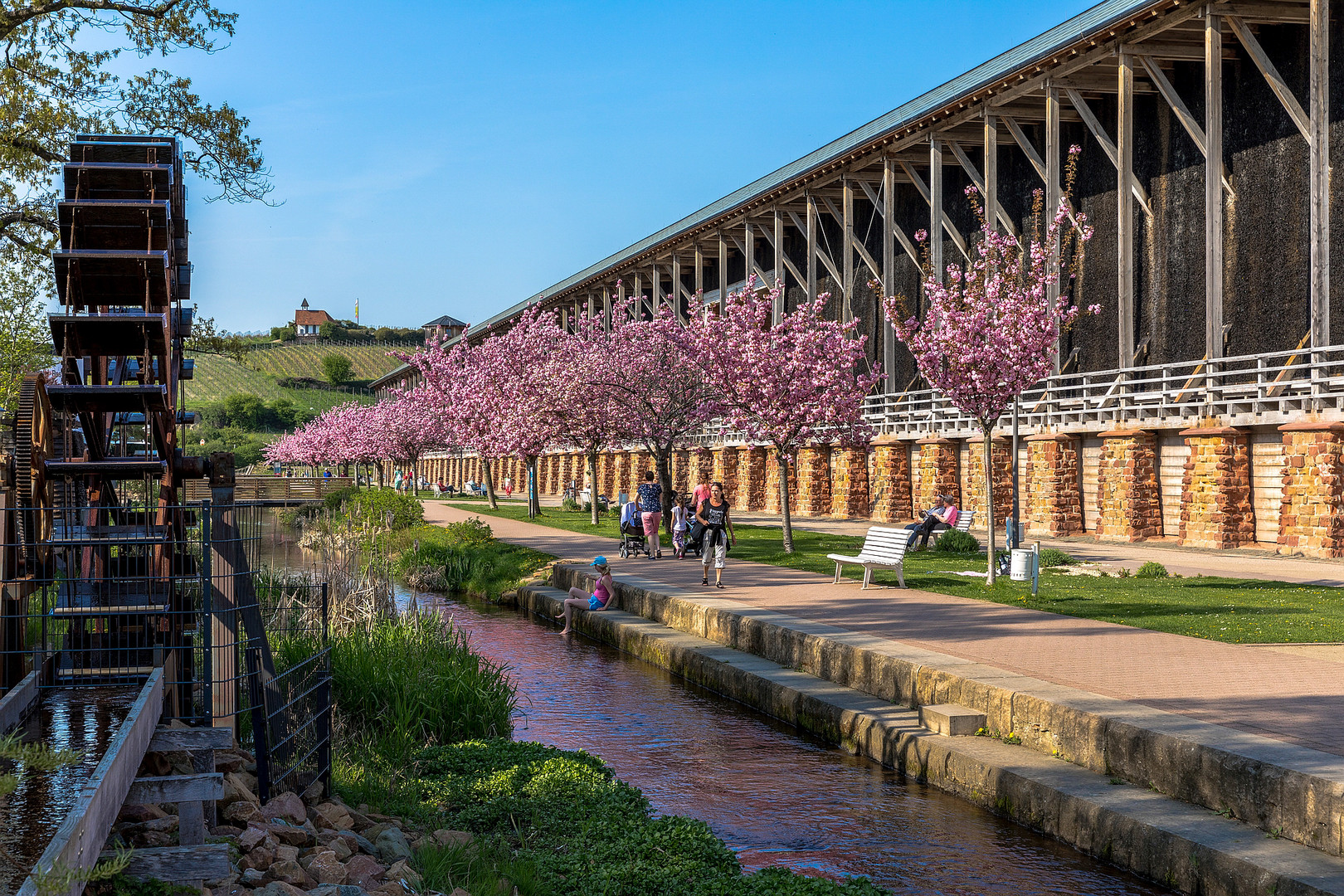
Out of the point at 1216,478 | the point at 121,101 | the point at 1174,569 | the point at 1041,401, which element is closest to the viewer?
the point at 121,101

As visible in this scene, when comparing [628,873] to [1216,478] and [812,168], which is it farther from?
[812,168]

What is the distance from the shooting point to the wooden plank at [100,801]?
3.37 m

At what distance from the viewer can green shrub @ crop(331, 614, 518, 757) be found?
9203mm

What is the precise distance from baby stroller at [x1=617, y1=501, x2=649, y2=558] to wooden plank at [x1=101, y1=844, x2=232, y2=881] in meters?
18.3

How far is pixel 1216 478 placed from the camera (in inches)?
873

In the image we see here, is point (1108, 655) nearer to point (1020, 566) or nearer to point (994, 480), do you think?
point (1020, 566)

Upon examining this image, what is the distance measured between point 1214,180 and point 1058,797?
2269 centimetres

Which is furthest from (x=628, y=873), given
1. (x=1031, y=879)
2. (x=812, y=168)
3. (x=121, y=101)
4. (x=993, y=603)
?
(x=812, y=168)

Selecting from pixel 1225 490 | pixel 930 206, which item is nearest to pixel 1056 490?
pixel 1225 490

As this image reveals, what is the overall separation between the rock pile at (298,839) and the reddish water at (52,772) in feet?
1.45

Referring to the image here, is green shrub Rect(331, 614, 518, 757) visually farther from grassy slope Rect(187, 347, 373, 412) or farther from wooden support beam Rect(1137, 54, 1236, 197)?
grassy slope Rect(187, 347, 373, 412)

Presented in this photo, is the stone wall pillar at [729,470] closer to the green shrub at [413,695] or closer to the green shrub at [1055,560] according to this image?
the green shrub at [1055,560]

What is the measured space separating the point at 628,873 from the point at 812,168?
37153 millimetres

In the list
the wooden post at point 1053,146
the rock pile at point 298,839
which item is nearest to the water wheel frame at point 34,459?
the rock pile at point 298,839
